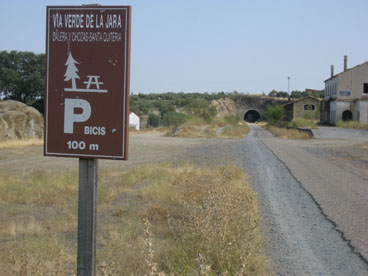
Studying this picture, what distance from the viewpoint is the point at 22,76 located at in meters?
53.9

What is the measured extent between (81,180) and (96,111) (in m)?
0.54

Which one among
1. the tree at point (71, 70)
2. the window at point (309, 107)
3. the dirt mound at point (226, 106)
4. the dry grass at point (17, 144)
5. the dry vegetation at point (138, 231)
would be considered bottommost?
the dry vegetation at point (138, 231)

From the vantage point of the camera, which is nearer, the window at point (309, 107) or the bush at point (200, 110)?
the bush at point (200, 110)

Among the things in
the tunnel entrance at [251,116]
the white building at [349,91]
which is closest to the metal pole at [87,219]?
the white building at [349,91]

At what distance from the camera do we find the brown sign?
3.14m

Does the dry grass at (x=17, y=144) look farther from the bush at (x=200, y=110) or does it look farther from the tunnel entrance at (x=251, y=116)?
the tunnel entrance at (x=251, y=116)

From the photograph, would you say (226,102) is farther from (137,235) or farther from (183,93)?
(137,235)

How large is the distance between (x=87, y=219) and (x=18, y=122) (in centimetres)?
3004

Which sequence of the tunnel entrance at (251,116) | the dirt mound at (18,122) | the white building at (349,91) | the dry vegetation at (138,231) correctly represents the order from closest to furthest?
the dry vegetation at (138,231)
the dirt mound at (18,122)
the white building at (349,91)
the tunnel entrance at (251,116)

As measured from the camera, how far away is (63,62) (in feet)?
10.6

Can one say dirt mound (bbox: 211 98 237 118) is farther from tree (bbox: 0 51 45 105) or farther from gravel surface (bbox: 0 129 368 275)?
gravel surface (bbox: 0 129 368 275)

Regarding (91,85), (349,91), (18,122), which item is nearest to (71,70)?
(91,85)

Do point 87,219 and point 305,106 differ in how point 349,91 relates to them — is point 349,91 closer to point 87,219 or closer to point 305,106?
point 305,106

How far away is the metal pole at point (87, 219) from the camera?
126 inches
